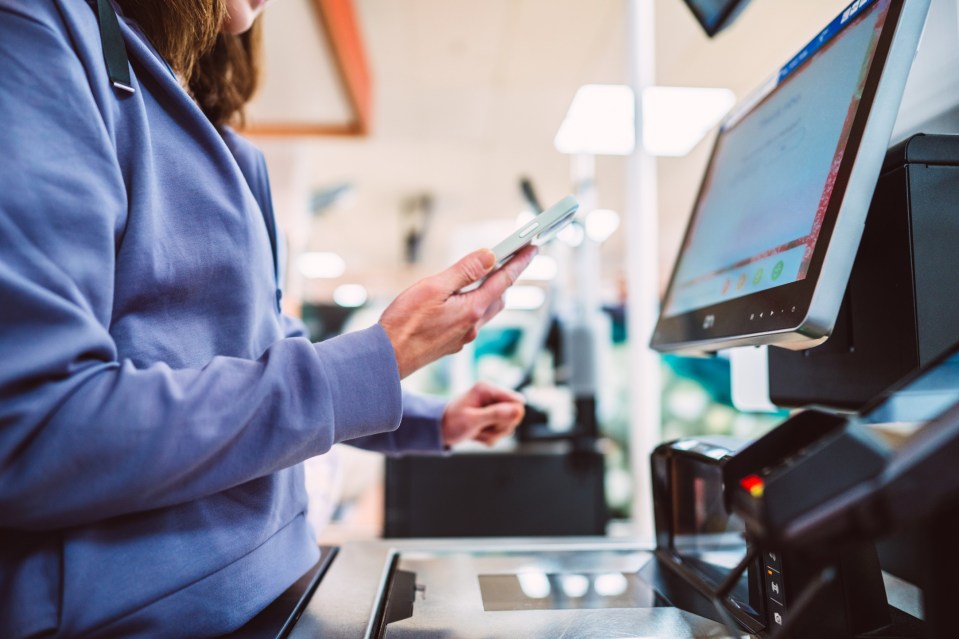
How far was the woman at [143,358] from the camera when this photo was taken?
1.24 feet

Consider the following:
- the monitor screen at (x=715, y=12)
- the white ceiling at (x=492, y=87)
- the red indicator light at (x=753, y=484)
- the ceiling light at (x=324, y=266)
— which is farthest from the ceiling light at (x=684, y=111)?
the ceiling light at (x=324, y=266)

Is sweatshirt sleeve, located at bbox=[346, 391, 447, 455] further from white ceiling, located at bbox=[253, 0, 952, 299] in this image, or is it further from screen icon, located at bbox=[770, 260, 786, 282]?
white ceiling, located at bbox=[253, 0, 952, 299]

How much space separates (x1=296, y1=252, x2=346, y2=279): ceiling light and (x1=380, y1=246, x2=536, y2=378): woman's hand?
9.27 metres

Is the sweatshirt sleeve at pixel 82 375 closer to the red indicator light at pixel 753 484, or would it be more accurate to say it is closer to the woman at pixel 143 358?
the woman at pixel 143 358

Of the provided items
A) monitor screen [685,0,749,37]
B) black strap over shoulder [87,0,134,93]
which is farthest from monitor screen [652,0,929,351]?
black strap over shoulder [87,0,134,93]

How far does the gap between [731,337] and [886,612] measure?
238mm

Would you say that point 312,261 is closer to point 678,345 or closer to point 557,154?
point 557,154

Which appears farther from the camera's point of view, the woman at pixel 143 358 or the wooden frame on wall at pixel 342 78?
the wooden frame on wall at pixel 342 78

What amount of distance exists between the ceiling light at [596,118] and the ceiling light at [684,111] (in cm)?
12

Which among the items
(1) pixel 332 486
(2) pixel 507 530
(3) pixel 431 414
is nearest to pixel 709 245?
(3) pixel 431 414

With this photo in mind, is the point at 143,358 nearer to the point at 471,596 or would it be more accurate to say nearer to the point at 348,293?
the point at 471,596

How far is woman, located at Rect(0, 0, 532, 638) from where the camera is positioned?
379 millimetres

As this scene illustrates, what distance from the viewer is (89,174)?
0.42 meters

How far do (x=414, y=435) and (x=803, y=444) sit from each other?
1.76 ft
